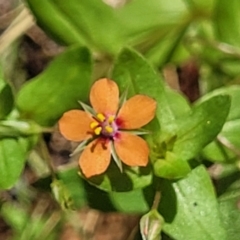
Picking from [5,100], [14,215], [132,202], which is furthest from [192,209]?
[14,215]

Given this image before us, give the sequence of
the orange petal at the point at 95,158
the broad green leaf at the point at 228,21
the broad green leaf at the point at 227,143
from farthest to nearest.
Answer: the broad green leaf at the point at 228,21 → the broad green leaf at the point at 227,143 → the orange petal at the point at 95,158

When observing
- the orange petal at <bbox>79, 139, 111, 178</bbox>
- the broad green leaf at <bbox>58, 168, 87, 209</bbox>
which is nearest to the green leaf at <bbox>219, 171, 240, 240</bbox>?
the broad green leaf at <bbox>58, 168, 87, 209</bbox>

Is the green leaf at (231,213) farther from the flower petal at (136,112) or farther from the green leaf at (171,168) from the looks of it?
the flower petal at (136,112)

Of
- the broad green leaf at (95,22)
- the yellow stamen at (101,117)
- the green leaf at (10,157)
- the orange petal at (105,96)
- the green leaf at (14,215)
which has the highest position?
the orange petal at (105,96)

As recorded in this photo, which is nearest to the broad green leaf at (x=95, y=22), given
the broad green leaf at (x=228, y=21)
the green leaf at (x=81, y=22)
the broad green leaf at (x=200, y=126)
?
the green leaf at (x=81, y=22)

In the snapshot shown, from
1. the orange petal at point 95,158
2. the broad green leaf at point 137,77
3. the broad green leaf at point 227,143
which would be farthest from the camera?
the broad green leaf at point 227,143

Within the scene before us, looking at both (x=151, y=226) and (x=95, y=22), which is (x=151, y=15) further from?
(x=151, y=226)

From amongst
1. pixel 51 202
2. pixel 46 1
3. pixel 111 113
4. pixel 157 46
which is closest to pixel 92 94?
pixel 111 113

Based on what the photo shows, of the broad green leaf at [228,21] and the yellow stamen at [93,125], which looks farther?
the broad green leaf at [228,21]
